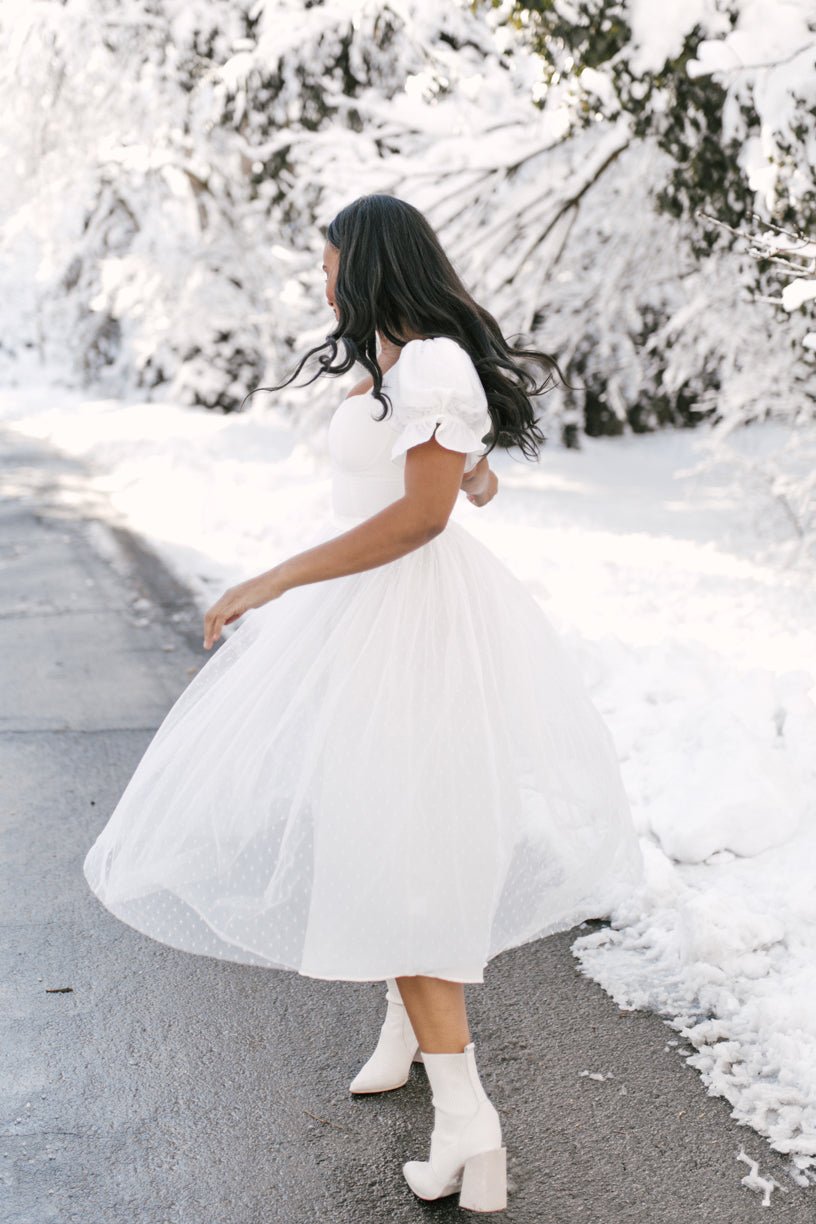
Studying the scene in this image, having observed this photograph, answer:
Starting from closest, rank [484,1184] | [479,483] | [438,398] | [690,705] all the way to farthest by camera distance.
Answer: [438,398] → [484,1184] → [479,483] → [690,705]

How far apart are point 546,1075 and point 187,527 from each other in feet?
28.2

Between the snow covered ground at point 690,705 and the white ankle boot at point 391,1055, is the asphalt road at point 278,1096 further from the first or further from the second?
the snow covered ground at point 690,705

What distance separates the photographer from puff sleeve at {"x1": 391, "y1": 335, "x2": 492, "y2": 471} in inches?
91.4

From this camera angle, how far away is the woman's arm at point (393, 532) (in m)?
2.33

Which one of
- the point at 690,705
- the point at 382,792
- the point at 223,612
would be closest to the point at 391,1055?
the point at 382,792

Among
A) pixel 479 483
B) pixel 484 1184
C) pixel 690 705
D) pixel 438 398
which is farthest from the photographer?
pixel 690 705

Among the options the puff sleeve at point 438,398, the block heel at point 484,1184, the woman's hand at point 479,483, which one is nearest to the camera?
the puff sleeve at point 438,398

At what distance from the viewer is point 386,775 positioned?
2402 mm

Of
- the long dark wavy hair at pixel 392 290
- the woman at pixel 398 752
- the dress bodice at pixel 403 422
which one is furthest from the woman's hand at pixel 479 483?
the long dark wavy hair at pixel 392 290

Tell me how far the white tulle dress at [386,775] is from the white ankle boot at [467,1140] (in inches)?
8.9

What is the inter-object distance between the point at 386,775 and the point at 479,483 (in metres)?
0.80

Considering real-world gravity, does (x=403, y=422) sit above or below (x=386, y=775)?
above

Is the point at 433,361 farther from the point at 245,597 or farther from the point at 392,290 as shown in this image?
the point at 245,597

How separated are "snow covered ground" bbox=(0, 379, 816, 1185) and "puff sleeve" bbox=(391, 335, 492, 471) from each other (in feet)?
5.39
